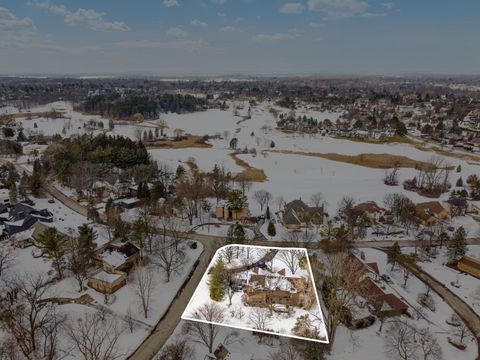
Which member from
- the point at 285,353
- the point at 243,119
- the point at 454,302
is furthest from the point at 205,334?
the point at 243,119

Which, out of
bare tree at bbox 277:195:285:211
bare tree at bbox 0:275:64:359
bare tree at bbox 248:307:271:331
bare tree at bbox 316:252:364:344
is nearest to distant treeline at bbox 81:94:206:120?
bare tree at bbox 277:195:285:211

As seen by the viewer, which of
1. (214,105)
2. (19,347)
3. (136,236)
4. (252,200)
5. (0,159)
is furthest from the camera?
(214,105)

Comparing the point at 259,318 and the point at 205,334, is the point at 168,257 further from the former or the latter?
the point at 259,318

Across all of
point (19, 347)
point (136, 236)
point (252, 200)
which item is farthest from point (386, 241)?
point (19, 347)

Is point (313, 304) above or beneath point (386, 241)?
above

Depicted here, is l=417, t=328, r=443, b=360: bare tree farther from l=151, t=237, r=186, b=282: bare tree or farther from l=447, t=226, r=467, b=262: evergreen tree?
l=151, t=237, r=186, b=282: bare tree

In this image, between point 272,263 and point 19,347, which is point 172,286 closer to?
point 19,347
